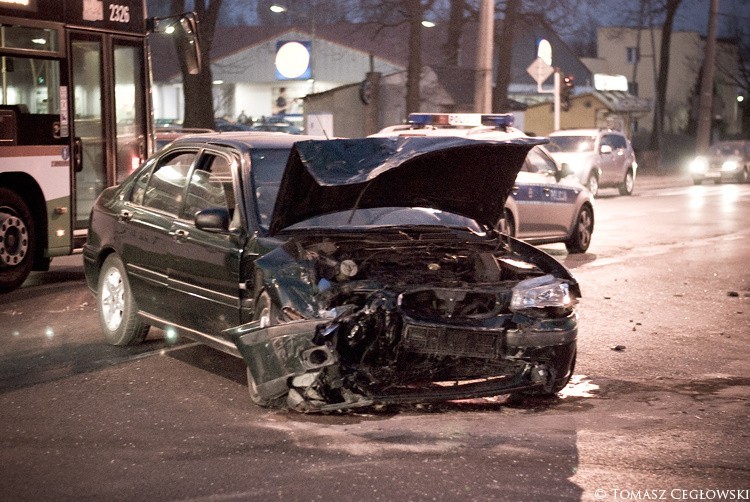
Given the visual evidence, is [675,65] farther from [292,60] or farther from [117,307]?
[117,307]

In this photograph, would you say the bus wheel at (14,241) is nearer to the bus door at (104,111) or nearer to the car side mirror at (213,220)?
the bus door at (104,111)

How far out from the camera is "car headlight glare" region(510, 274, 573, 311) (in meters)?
7.00

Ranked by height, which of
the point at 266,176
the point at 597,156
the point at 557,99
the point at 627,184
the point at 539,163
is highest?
the point at 557,99

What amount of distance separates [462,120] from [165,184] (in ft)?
21.9

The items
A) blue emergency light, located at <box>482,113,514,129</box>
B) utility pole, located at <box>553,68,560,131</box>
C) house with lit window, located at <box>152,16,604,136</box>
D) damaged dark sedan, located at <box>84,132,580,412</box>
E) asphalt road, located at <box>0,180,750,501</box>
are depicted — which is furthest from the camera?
house with lit window, located at <box>152,16,604,136</box>

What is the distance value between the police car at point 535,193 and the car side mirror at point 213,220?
267 inches

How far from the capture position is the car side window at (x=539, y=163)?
52.9 ft

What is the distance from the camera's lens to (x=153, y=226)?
27.8ft

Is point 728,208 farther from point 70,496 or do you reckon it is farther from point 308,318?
point 70,496

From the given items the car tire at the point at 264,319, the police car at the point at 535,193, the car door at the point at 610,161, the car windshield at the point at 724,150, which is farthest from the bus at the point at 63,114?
the car windshield at the point at 724,150

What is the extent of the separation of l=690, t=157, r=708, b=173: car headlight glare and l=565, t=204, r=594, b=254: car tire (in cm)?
2498

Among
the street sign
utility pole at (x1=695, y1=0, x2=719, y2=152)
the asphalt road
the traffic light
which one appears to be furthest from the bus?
utility pole at (x1=695, y1=0, x2=719, y2=152)

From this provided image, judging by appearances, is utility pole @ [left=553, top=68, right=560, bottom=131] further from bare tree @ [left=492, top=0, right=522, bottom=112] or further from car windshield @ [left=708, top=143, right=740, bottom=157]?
car windshield @ [left=708, top=143, right=740, bottom=157]

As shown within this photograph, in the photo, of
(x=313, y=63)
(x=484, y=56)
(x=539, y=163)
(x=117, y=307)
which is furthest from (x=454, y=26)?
(x=117, y=307)
